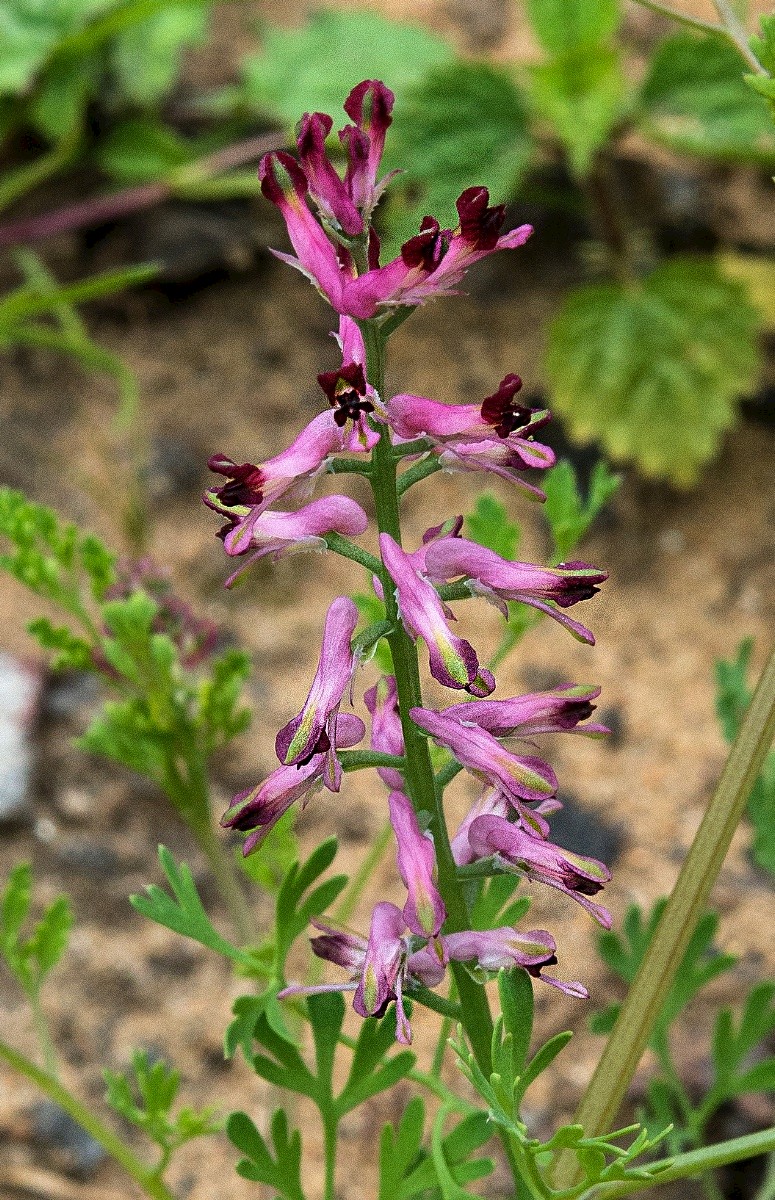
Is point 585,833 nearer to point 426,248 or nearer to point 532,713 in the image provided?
point 532,713

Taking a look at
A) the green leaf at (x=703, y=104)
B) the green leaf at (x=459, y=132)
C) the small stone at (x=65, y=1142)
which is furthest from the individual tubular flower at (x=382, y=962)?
the green leaf at (x=703, y=104)

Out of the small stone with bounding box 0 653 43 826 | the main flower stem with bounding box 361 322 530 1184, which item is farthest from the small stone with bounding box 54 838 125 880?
the main flower stem with bounding box 361 322 530 1184

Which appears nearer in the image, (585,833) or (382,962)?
(382,962)

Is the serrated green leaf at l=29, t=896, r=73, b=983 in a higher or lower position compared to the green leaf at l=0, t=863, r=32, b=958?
lower

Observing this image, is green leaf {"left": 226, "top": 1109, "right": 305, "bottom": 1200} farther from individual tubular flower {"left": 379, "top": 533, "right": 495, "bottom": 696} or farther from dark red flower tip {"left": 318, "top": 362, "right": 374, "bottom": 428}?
dark red flower tip {"left": 318, "top": 362, "right": 374, "bottom": 428}

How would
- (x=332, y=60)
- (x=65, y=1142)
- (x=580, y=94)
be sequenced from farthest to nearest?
(x=332, y=60) → (x=580, y=94) → (x=65, y=1142)

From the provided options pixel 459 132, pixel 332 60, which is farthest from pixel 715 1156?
pixel 332 60

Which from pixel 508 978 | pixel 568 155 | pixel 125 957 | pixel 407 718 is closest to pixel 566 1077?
pixel 125 957

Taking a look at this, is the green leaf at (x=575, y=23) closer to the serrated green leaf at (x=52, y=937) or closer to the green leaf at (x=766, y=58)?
the green leaf at (x=766, y=58)
